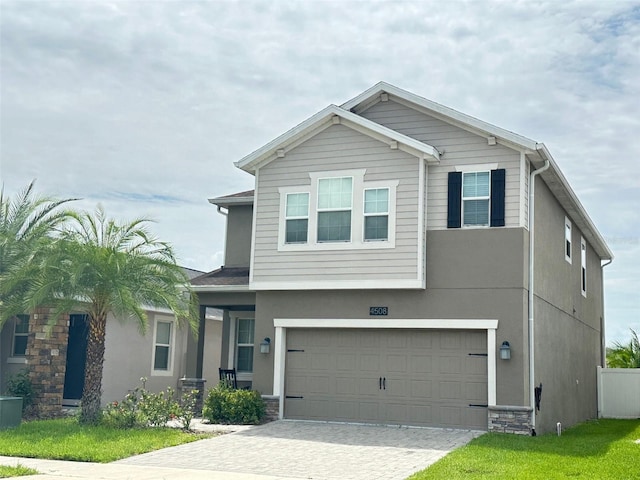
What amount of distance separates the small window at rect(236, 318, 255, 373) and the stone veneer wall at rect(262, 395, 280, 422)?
416cm

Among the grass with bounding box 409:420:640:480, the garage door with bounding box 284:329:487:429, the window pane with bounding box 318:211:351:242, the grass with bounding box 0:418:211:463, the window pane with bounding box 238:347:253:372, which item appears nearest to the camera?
the grass with bounding box 409:420:640:480

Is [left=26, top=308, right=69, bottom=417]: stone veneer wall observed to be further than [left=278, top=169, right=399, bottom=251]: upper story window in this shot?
Yes

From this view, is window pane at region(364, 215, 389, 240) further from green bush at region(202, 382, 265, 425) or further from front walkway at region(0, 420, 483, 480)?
green bush at region(202, 382, 265, 425)

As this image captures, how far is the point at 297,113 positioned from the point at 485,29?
6433 mm

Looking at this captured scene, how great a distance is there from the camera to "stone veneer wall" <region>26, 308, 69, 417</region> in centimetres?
1919

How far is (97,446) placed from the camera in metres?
13.9

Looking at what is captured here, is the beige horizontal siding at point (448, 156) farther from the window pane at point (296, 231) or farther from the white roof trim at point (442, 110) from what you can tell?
the window pane at point (296, 231)

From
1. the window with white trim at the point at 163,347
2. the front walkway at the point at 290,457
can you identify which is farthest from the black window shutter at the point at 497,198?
the window with white trim at the point at 163,347

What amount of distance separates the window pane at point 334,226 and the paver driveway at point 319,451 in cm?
398

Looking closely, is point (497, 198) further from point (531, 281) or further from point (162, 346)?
point (162, 346)

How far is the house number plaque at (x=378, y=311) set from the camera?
1738 centimetres

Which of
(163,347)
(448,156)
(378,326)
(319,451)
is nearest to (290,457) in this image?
(319,451)

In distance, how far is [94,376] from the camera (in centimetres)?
1675

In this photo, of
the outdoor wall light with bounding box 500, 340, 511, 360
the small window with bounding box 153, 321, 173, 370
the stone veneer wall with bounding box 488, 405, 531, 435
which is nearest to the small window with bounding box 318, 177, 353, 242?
the outdoor wall light with bounding box 500, 340, 511, 360
